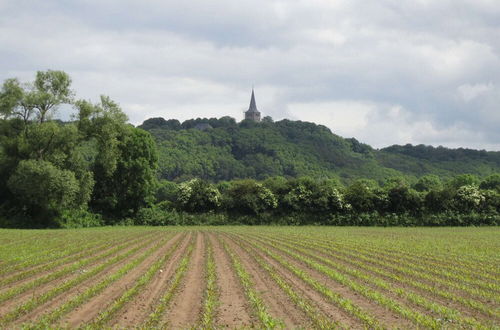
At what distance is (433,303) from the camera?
12633 mm

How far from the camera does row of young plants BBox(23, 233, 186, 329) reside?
10.1 meters

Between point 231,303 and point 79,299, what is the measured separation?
13.4 ft

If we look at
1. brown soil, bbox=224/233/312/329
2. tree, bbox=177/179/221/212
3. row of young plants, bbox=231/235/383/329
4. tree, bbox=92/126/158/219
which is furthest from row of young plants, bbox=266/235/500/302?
tree, bbox=177/179/221/212

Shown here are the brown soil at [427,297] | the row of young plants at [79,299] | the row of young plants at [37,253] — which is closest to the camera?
the row of young plants at [79,299]

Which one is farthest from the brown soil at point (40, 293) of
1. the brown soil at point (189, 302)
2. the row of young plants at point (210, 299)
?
the row of young plants at point (210, 299)

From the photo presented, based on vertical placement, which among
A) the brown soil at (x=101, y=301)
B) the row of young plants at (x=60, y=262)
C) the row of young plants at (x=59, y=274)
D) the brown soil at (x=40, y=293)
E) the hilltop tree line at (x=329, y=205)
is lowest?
the brown soil at (x=101, y=301)

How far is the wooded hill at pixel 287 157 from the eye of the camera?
6024 inches

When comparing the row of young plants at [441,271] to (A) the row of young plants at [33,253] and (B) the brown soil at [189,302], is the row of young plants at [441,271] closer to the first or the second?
(B) the brown soil at [189,302]

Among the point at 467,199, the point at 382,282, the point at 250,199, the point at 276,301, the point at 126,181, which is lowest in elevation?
the point at 382,282

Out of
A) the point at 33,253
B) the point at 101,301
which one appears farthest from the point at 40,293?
the point at 33,253

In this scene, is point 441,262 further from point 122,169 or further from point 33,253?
point 122,169

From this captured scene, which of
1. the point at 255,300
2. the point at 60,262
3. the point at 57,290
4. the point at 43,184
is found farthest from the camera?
the point at 43,184

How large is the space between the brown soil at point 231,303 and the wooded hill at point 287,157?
406 ft

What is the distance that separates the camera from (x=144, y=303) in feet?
39.9
